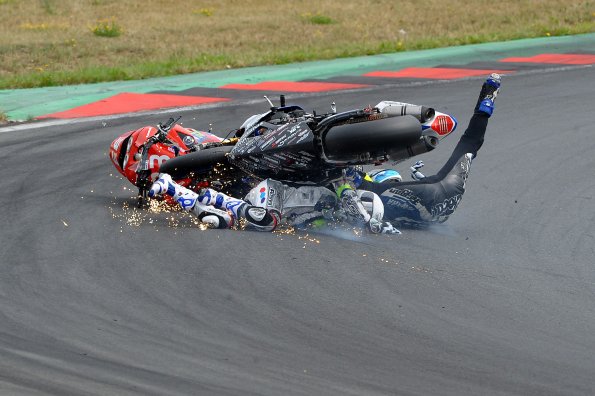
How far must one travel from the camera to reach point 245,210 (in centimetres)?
775

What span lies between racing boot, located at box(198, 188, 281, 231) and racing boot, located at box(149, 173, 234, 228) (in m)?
0.05

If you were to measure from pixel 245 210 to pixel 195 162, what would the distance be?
646 millimetres

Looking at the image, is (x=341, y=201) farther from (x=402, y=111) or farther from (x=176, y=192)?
(x=176, y=192)

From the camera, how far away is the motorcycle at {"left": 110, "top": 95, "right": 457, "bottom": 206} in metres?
7.39

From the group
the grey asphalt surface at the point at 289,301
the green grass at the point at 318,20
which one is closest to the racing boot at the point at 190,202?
the grey asphalt surface at the point at 289,301

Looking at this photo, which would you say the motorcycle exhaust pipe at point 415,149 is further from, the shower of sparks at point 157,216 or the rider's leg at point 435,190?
the shower of sparks at point 157,216

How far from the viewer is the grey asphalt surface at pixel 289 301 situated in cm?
517

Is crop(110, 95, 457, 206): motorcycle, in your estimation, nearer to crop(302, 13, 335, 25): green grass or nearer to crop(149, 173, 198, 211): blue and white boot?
crop(149, 173, 198, 211): blue and white boot

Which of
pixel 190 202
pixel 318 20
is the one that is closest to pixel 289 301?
pixel 190 202

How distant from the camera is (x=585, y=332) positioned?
593 cm

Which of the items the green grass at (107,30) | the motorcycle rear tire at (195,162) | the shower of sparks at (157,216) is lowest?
the green grass at (107,30)

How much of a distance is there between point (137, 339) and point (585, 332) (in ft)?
8.37

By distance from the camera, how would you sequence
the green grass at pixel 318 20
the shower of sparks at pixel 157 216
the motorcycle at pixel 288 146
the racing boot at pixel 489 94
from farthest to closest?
the green grass at pixel 318 20, the racing boot at pixel 489 94, the shower of sparks at pixel 157 216, the motorcycle at pixel 288 146

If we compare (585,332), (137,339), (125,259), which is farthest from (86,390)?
(585,332)
